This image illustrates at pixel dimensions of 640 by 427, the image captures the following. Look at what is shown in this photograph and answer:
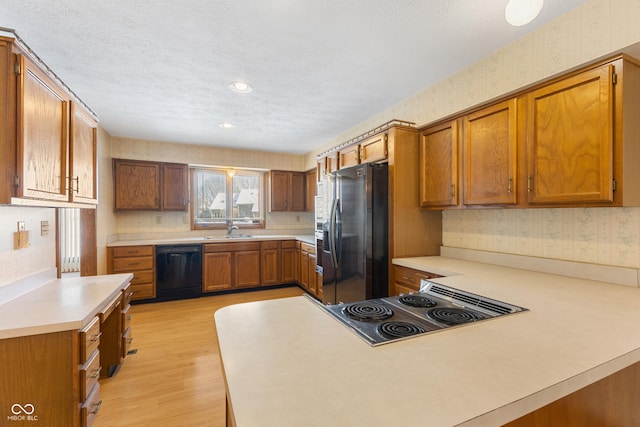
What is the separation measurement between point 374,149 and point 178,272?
3382 mm

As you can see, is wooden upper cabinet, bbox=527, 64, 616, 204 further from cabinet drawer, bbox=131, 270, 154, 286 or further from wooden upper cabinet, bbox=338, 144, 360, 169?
cabinet drawer, bbox=131, 270, 154, 286

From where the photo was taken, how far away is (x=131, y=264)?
3914 millimetres

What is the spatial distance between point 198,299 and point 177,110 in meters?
2.72

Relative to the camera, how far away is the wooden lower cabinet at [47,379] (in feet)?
4.33

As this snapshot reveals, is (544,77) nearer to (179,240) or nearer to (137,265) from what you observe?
(179,240)

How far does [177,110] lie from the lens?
3.21 m


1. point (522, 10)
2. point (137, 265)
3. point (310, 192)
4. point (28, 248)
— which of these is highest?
point (522, 10)

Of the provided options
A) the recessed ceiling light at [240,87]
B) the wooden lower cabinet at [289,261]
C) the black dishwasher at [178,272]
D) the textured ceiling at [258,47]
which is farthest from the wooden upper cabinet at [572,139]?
the black dishwasher at [178,272]

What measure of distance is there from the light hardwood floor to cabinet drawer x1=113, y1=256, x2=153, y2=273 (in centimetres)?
74

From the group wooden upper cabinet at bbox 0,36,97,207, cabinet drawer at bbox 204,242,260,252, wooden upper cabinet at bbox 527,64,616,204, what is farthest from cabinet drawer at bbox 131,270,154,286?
wooden upper cabinet at bbox 527,64,616,204

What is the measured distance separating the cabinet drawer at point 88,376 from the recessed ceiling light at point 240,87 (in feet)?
7.59

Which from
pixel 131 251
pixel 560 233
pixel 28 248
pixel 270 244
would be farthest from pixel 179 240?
pixel 560 233

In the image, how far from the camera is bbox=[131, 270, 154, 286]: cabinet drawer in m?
3.91

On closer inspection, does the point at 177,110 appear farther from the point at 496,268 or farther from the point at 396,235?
the point at 496,268
